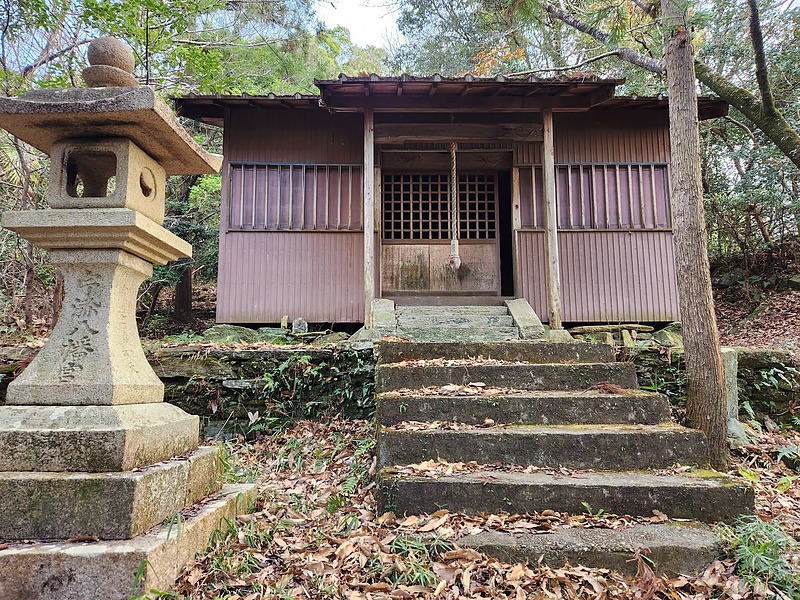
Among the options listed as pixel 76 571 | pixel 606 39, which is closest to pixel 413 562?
pixel 76 571

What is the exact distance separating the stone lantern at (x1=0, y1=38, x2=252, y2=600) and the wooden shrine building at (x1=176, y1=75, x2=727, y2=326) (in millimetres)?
4209

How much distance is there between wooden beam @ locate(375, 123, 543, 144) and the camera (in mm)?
7074

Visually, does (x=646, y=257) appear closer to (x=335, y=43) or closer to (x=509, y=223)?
(x=509, y=223)

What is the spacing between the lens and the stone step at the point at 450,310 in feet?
22.7

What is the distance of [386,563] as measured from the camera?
2.67 meters

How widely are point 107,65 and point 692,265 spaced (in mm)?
4597

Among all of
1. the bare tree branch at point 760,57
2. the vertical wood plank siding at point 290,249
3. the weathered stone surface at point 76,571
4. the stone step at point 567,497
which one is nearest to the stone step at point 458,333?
the vertical wood plank siding at point 290,249

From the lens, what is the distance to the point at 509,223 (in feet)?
30.1

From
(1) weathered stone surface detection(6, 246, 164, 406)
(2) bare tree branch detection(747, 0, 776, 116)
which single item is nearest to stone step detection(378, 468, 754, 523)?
(1) weathered stone surface detection(6, 246, 164, 406)

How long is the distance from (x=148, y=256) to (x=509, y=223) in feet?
23.2

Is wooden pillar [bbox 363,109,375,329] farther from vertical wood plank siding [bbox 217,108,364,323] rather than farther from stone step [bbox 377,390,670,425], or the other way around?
stone step [bbox 377,390,670,425]

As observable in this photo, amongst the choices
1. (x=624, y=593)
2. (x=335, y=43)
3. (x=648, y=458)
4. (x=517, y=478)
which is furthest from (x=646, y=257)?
(x=335, y=43)

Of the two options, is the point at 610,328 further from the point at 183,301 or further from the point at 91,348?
the point at 183,301

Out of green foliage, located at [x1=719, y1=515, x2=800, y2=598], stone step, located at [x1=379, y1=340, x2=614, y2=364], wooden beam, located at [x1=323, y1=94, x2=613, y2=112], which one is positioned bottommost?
green foliage, located at [x1=719, y1=515, x2=800, y2=598]
